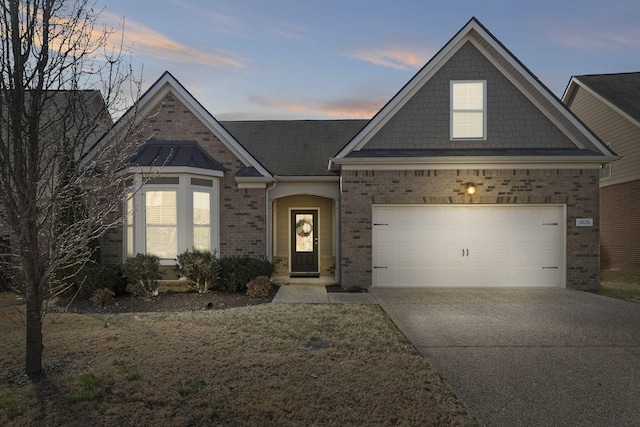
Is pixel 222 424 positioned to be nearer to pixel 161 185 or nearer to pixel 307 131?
pixel 161 185

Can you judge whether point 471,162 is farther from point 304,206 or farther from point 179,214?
point 179,214

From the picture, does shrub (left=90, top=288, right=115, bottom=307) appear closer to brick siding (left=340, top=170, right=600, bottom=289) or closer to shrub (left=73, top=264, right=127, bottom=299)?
shrub (left=73, top=264, right=127, bottom=299)

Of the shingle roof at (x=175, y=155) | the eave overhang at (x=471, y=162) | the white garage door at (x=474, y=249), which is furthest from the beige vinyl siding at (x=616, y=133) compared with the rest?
the shingle roof at (x=175, y=155)

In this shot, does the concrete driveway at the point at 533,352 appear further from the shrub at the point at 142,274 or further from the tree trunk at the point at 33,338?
the shrub at the point at 142,274

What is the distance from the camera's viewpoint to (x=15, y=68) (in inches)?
156

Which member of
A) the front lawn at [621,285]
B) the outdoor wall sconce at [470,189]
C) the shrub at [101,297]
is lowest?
the front lawn at [621,285]

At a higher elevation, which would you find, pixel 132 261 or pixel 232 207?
pixel 232 207

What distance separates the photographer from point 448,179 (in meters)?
10.4

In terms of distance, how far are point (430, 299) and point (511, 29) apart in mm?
12564

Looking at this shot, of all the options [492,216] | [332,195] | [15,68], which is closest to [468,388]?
[15,68]

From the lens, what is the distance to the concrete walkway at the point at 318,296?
8.75m

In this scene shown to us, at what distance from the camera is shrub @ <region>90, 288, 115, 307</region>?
26.9ft

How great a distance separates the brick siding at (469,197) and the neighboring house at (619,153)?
5643 millimetres

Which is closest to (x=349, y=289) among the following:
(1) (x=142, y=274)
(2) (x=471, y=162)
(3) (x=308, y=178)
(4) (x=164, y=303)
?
(3) (x=308, y=178)
